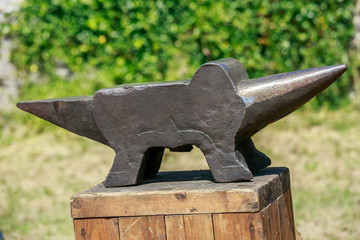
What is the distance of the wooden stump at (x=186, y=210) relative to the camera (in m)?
2.29

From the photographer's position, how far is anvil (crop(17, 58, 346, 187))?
7.75 feet

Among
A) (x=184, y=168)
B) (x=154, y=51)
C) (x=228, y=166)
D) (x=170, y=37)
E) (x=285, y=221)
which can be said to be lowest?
(x=285, y=221)

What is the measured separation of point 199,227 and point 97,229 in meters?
0.46

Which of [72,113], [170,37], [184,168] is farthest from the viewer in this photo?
[170,37]

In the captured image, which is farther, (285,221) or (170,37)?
(170,37)

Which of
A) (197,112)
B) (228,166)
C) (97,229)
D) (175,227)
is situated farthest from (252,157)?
(97,229)

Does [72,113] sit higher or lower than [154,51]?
lower

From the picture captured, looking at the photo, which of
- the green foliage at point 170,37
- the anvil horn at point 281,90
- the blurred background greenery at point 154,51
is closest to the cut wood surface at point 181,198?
the anvil horn at point 281,90

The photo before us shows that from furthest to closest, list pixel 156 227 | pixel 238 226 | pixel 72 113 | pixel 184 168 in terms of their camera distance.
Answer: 1. pixel 184 168
2. pixel 72 113
3. pixel 156 227
4. pixel 238 226

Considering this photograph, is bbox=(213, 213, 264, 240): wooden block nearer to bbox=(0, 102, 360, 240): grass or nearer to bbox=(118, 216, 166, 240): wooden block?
bbox=(118, 216, 166, 240): wooden block

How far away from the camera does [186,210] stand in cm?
236

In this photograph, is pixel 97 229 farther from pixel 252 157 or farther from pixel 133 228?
pixel 252 157

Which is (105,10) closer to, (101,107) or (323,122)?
(323,122)

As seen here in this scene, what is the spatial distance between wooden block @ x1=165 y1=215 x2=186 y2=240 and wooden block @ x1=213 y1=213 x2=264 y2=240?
14 centimetres
